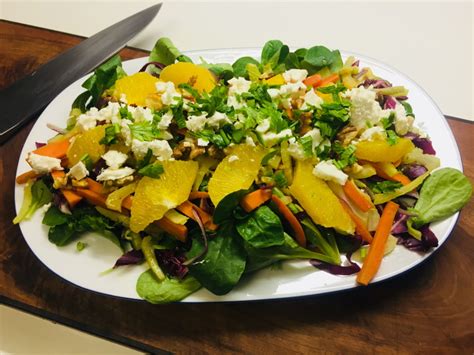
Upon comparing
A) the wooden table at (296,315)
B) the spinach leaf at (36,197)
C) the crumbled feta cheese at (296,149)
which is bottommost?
the wooden table at (296,315)

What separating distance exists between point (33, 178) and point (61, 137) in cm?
15

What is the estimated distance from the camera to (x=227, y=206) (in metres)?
1.27

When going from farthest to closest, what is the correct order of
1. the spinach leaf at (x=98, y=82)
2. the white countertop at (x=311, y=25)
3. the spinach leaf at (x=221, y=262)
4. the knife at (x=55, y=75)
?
the white countertop at (x=311, y=25)
the knife at (x=55, y=75)
the spinach leaf at (x=98, y=82)
the spinach leaf at (x=221, y=262)

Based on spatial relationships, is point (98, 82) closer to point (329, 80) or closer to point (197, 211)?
point (197, 211)

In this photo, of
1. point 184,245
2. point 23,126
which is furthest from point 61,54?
point 184,245

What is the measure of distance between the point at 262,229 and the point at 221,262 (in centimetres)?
14

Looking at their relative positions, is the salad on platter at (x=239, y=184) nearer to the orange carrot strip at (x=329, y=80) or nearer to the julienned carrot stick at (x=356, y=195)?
the julienned carrot stick at (x=356, y=195)

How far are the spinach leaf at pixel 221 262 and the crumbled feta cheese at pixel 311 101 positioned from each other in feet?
1.34

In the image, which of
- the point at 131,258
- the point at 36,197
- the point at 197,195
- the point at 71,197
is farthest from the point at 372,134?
the point at 36,197

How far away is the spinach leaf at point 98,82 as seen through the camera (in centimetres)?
158

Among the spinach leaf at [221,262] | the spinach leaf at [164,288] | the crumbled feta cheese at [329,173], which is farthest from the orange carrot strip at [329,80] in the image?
the spinach leaf at [164,288]

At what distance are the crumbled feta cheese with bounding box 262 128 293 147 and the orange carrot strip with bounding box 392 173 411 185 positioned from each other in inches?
13.3

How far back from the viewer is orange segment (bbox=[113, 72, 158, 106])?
1511mm

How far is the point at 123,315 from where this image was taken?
1.38m
